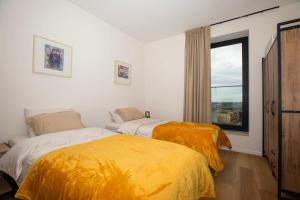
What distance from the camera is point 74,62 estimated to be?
2.57 m

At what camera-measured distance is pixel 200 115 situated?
328 centimetres

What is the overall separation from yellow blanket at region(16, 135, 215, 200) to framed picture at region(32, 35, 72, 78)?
4.68ft

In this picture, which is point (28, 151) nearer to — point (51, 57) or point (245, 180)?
point (51, 57)

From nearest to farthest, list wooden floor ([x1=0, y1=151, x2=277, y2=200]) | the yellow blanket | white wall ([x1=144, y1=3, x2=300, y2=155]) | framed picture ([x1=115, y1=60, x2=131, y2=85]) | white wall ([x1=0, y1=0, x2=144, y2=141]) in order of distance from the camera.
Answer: the yellow blanket
wooden floor ([x1=0, y1=151, x2=277, y2=200])
white wall ([x1=0, y1=0, x2=144, y2=141])
white wall ([x1=144, y1=3, x2=300, y2=155])
framed picture ([x1=115, y1=60, x2=131, y2=85])

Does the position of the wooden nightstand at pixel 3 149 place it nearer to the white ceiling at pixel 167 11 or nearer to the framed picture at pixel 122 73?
the framed picture at pixel 122 73

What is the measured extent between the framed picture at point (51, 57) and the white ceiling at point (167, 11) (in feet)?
2.84

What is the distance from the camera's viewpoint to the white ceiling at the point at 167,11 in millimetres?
2570

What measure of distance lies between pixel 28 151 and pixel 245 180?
2491 mm

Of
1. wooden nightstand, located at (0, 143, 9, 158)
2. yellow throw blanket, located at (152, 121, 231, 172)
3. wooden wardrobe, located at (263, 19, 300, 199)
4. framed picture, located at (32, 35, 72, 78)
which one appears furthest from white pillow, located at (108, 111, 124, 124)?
wooden wardrobe, located at (263, 19, 300, 199)

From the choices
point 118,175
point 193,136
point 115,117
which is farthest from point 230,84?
point 118,175

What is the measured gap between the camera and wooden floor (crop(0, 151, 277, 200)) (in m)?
1.71

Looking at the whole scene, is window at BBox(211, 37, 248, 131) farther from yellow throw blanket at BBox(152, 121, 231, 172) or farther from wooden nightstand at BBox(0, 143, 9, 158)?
wooden nightstand at BBox(0, 143, 9, 158)

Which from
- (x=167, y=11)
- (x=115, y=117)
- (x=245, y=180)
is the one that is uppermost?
(x=167, y=11)

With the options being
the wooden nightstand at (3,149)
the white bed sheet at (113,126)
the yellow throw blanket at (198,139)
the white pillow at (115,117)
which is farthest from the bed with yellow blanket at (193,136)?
the wooden nightstand at (3,149)
